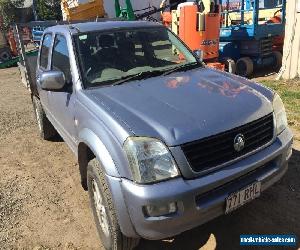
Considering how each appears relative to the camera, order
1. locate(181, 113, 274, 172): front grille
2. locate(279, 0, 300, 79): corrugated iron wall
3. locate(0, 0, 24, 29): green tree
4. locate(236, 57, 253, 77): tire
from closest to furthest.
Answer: locate(181, 113, 274, 172): front grille
locate(279, 0, 300, 79): corrugated iron wall
locate(236, 57, 253, 77): tire
locate(0, 0, 24, 29): green tree

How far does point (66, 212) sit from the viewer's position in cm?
408

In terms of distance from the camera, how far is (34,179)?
4.98m

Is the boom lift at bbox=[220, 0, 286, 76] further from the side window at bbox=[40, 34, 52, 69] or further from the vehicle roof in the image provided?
the side window at bbox=[40, 34, 52, 69]

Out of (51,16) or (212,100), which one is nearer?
(212,100)

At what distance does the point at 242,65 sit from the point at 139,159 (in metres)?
8.51

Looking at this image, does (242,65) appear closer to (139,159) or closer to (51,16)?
(139,159)

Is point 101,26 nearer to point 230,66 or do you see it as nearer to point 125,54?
point 125,54

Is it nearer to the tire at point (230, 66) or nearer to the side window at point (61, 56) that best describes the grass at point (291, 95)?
the tire at point (230, 66)

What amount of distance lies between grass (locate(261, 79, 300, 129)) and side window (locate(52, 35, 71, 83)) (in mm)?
3840

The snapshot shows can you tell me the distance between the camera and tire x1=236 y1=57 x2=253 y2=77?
10.3 meters

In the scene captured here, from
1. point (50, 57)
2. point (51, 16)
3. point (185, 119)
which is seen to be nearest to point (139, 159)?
point (185, 119)

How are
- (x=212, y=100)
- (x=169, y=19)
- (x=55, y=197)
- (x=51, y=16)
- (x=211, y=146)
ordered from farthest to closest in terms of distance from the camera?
(x=51, y=16)
(x=169, y=19)
(x=55, y=197)
(x=212, y=100)
(x=211, y=146)

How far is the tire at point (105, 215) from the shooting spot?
289 centimetres

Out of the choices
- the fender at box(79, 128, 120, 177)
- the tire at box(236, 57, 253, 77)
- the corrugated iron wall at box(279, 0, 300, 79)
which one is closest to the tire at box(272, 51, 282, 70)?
the tire at box(236, 57, 253, 77)
